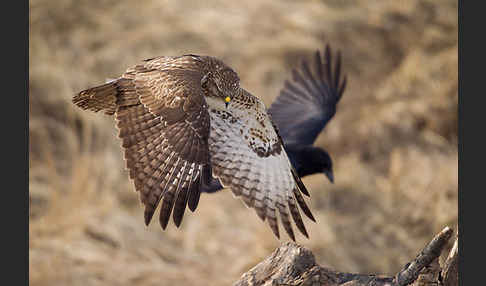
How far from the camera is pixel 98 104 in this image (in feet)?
15.0

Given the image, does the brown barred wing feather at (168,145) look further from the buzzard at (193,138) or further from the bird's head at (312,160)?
the bird's head at (312,160)

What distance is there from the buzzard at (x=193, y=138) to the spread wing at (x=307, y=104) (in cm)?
173

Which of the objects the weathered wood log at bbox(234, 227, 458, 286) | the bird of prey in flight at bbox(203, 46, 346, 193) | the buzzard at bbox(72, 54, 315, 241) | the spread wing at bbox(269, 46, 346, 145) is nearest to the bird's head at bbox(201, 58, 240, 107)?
the buzzard at bbox(72, 54, 315, 241)

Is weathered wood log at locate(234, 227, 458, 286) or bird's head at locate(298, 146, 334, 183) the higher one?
bird's head at locate(298, 146, 334, 183)

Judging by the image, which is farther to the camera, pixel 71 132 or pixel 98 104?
pixel 71 132

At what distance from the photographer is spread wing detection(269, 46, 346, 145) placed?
259 inches

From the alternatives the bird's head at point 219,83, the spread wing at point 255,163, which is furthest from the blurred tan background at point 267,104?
the bird's head at point 219,83

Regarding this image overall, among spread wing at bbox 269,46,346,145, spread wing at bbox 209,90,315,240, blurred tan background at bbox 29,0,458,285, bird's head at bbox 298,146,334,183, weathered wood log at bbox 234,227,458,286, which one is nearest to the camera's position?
weathered wood log at bbox 234,227,458,286

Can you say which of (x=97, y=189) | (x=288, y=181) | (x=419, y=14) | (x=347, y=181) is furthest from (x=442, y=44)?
(x=288, y=181)

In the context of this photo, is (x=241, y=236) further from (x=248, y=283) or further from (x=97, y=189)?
(x=248, y=283)

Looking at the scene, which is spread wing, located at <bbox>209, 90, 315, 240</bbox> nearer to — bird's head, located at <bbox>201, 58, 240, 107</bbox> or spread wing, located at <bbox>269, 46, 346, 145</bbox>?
bird's head, located at <bbox>201, 58, 240, 107</bbox>

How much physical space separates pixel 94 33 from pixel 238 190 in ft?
17.2

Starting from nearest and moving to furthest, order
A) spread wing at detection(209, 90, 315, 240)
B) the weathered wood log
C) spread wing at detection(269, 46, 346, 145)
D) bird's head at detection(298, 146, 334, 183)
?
the weathered wood log → spread wing at detection(209, 90, 315, 240) → bird's head at detection(298, 146, 334, 183) → spread wing at detection(269, 46, 346, 145)

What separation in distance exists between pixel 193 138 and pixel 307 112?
2859mm
